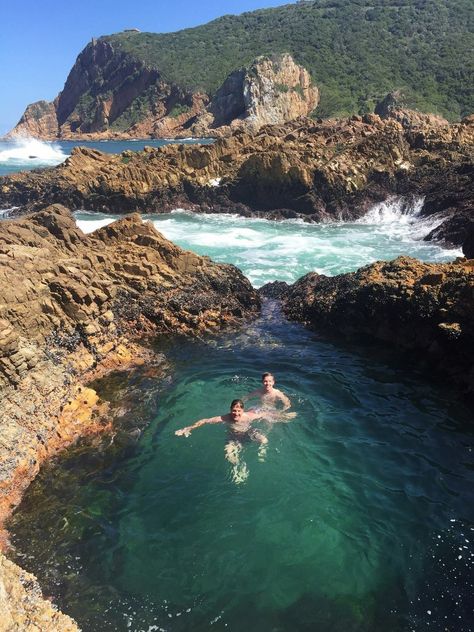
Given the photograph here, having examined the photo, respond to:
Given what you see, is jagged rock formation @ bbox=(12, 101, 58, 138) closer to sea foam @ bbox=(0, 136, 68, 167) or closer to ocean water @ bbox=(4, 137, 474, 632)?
sea foam @ bbox=(0, 136, 68, 167)

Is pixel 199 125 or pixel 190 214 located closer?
pixel 190 214

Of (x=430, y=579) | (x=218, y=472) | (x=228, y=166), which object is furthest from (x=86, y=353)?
(x=228, y=166)

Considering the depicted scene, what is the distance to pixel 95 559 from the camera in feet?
20.9

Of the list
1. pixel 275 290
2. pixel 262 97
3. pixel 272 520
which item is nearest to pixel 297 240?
pixel 275 290

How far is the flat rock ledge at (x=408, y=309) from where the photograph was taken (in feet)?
33.2

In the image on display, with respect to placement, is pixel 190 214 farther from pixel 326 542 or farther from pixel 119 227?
pixel 326 542

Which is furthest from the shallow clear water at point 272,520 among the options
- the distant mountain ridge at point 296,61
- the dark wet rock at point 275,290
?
the distant mountain ridge at point 296,61

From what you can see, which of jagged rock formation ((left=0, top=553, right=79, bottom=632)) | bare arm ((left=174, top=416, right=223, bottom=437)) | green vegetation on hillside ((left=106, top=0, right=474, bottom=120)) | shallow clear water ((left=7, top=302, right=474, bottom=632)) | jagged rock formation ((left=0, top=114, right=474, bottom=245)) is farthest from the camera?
green vegetation on hillside ((left=106, top=0, right=474, bottom=120))

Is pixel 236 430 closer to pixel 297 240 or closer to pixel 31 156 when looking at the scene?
pixel 297 240

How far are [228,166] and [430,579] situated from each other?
31.9 metres

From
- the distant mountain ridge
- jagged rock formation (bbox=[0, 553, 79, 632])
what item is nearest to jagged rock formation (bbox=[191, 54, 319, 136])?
the distant mountain ridge

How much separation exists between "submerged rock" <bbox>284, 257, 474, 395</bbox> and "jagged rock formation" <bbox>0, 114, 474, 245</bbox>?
17.0 m

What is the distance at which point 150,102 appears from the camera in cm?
11869

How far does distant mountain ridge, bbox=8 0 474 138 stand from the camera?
308 feet
